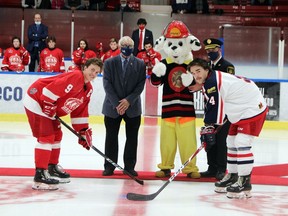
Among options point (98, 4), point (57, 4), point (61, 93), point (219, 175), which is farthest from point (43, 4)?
point (61, 93)

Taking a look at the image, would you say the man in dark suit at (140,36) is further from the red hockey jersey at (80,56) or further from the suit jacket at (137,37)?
the red hockey jersey at (80,56)

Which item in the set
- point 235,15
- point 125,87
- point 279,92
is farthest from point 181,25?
point 235,15

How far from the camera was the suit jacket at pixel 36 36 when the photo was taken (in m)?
11.7

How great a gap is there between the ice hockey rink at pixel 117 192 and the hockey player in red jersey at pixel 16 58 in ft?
13.9

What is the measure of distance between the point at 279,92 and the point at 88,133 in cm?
488

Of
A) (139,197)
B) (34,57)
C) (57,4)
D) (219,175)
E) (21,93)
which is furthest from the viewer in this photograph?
(57,4)

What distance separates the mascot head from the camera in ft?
18.0

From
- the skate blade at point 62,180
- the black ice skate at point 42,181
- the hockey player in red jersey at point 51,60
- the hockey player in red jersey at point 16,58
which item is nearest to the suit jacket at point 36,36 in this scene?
the hockey player in red jersey at point 16,58

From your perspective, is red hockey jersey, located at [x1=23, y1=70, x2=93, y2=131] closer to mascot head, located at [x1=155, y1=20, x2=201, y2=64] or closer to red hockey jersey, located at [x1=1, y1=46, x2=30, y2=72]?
mascot head, located at [x1=155, y1=20, x2=201, y2=64]

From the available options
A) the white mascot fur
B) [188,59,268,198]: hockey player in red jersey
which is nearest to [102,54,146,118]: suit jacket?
the white mascot fur

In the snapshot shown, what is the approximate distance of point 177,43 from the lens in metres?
5.51

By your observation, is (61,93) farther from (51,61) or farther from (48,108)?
(51,61)

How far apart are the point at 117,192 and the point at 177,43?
141 centimetres

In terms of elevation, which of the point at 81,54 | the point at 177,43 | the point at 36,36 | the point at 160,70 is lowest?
the point at 81,54
